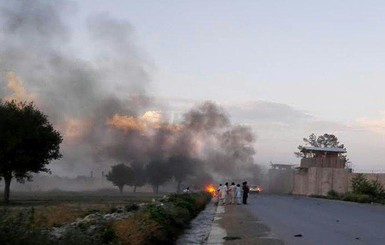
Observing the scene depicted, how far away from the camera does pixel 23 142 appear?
5325 centimetres

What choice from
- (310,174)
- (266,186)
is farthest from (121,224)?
(266,186)

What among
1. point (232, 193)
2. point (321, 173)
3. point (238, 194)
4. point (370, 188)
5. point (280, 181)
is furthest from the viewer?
point (280, 181)

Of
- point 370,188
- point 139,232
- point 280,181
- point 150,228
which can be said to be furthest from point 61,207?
point 280,181

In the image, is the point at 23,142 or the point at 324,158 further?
the point at 324,158

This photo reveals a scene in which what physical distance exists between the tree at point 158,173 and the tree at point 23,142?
8346 centimetres

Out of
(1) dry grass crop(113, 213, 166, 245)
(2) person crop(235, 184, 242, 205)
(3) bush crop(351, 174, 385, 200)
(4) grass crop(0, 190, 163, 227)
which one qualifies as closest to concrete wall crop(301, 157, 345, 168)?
(3) bush crop(351, 174, 385, 200)

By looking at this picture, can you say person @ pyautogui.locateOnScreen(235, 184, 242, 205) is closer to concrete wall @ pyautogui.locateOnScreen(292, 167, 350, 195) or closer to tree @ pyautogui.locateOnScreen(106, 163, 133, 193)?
concrete wall @ pyautogui.locateOnScreen(292, 167, 350, 195)

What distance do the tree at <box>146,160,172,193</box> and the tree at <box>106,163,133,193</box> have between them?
4.70 meters

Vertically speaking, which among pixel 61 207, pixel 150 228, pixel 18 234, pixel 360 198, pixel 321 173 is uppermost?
pixel 321 173

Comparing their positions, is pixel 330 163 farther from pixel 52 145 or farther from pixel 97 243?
pixel 97 243

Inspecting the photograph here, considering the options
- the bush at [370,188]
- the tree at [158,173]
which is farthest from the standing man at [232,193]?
the tree at [158,173]

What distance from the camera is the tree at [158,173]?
140 meters

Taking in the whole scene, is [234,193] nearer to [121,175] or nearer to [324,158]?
[324,158]

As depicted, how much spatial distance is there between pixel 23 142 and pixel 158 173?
89.7 metres
